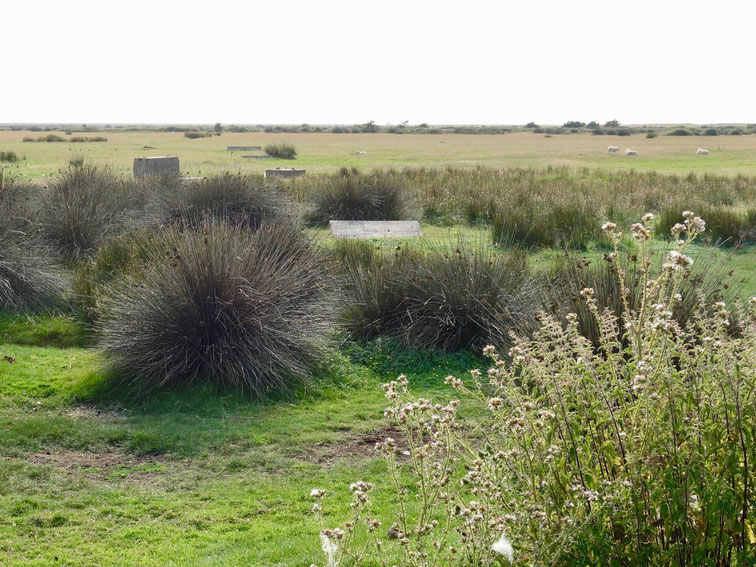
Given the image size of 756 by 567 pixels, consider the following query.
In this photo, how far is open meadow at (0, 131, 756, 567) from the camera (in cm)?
303

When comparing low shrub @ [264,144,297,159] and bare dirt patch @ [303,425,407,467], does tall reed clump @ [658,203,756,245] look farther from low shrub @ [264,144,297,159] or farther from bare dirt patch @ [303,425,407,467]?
low shrub @ [264,144,297,159]

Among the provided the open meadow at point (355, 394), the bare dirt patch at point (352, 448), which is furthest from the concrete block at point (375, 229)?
the bare dirt patch at point (352, 448)

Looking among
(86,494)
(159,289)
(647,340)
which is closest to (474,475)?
(647,340)

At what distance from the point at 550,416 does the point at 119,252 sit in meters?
9.64

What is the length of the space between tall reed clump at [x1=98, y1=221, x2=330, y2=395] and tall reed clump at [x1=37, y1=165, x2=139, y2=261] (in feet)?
15.7

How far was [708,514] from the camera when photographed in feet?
9.25

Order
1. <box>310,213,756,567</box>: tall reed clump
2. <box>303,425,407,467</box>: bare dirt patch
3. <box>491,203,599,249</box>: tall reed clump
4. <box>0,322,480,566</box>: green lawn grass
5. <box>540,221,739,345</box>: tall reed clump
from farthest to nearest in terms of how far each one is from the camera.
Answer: <box>491,203,599,249</box>: tall reed clump, <box>540,221,739,345</box>: tall reed clump, <box>303,425,407,467</box>: bare dirt patch, <box>0,322,480,566</box>: green lawn grass, <box>310,213,756,567</box>: tall reed clump

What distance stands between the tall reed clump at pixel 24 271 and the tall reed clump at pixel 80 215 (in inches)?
39.2

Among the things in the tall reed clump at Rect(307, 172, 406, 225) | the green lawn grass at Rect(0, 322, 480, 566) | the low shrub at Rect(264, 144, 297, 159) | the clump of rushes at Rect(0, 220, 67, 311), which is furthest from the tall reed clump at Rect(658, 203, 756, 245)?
the low shrub at Rect(264, 144, 297, 159)

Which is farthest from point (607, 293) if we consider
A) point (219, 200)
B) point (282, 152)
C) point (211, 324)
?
point (282, 152)

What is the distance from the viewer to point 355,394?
8109 millimetres

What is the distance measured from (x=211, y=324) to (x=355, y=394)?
1.62 meters

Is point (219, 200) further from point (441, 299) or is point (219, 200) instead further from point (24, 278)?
point (441, 299)

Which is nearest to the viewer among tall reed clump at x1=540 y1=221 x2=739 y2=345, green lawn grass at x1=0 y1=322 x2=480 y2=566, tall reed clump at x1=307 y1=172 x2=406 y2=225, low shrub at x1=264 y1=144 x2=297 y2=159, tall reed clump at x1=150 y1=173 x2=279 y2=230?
green lawn grass at x1=0 y1=322 x2=480 y2=566
